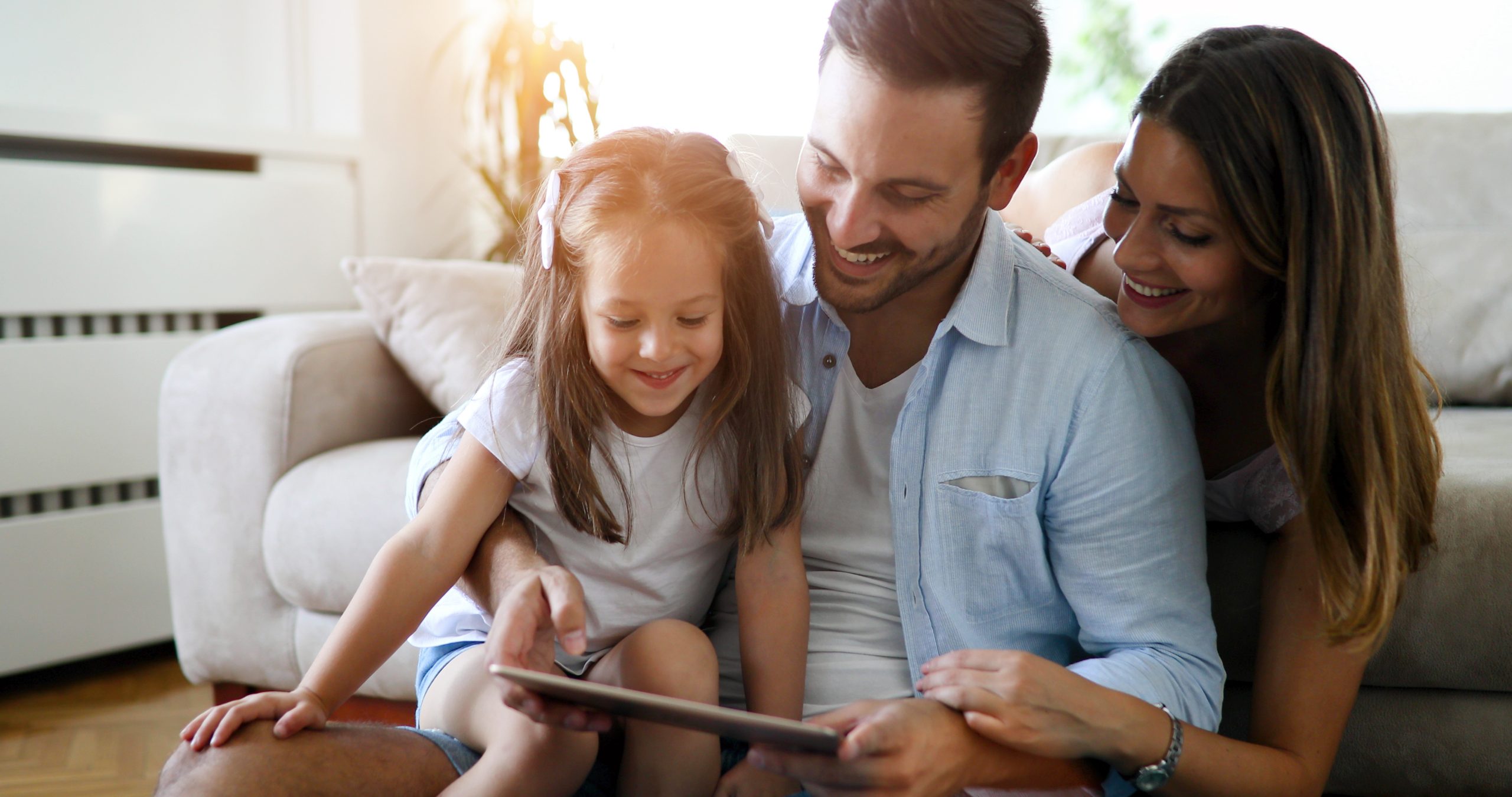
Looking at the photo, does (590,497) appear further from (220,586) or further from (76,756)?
(76,756)

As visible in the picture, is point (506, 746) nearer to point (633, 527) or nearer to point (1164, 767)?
point (633, 527)

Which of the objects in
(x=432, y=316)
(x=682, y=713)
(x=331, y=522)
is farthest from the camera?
(x=432, y=316)

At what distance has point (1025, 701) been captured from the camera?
889 millimetres

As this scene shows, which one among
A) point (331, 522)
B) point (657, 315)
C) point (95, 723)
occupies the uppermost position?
point (657, 315)

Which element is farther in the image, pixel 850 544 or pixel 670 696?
pixel 850 544

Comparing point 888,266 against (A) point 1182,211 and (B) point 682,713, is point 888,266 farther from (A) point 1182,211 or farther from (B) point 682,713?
(B) point 682,713

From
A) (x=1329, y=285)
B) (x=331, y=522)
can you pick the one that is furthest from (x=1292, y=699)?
(x=331, y=522)

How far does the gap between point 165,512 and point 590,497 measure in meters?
1.00

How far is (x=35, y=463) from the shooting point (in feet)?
6.63

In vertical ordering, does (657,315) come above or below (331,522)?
above

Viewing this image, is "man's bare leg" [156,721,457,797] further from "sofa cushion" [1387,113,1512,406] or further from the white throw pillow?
"sofa cushion" [1387,113,1512,406]

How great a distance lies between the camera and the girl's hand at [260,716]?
2.95ft

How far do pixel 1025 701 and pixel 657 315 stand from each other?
0.46 metres

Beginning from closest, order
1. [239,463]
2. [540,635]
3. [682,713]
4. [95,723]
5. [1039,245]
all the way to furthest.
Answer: [682,713] → [540,635] → [1039,245] → [239,463] → [95,723]
